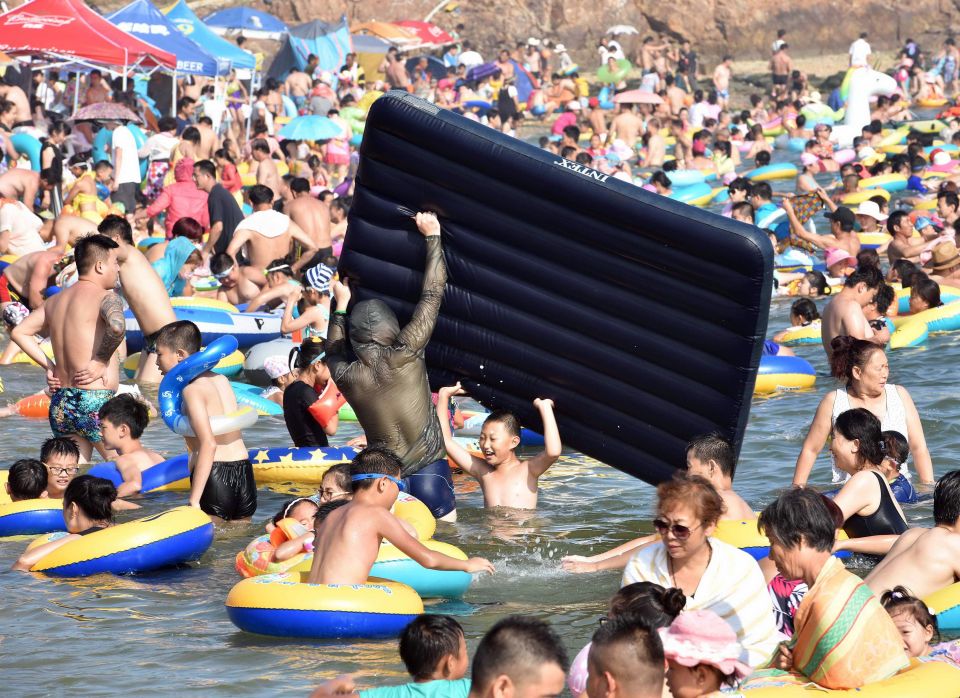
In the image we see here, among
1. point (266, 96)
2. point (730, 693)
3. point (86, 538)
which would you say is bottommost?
point (266, 96)

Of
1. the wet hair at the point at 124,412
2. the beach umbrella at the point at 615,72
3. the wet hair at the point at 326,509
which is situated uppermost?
the wet hair at the point at 326,509

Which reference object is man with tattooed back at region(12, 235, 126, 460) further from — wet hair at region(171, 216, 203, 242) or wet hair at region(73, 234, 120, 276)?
wet hair at region(171, 216, 203, 242)

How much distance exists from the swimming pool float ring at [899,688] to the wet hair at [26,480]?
13.8 feet

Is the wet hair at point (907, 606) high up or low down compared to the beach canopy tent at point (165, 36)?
up

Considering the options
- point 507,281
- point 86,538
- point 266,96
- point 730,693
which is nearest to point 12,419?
point 86,538

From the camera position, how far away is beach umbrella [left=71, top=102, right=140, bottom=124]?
17250mm

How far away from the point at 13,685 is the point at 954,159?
19.1 m

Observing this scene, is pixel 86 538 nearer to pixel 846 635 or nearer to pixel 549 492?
pixel 549 492

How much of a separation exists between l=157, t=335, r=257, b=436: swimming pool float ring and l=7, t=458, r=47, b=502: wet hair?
78cm

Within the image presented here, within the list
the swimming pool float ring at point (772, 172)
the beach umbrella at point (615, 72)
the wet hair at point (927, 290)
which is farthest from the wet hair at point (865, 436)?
the beach umbrella at point (615, 72)

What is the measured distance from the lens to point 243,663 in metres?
5.23

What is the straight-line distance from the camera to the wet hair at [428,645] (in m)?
3.69

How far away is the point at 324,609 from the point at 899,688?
2.12 metres

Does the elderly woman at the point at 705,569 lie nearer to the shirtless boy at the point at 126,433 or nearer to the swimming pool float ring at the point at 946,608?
the swimming pool float ring at the point at 946,608
